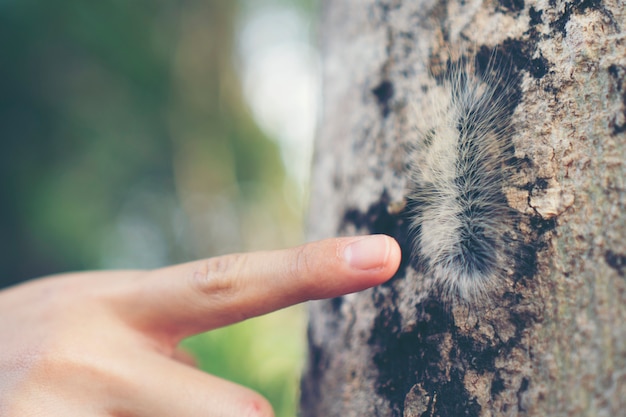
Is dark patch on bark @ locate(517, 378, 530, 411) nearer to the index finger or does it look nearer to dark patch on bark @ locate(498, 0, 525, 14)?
the index finger

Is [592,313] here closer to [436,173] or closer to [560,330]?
[560,330]

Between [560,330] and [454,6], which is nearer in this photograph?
[560,330]

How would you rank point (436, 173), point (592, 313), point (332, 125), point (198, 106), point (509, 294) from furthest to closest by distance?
point (198, 106), point (332, 125), point (436, 173), point (509, 294), point (592, 313)

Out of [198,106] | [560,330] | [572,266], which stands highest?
[198,106]

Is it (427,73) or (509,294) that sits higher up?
(427,73)

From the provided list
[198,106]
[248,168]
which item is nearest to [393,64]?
[198,106]

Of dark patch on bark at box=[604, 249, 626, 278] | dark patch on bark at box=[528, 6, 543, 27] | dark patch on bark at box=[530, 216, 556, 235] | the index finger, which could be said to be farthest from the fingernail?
dark patch on bark at box=[528, 6, 543, 27]

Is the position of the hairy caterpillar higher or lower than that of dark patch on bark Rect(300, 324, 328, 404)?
higher
